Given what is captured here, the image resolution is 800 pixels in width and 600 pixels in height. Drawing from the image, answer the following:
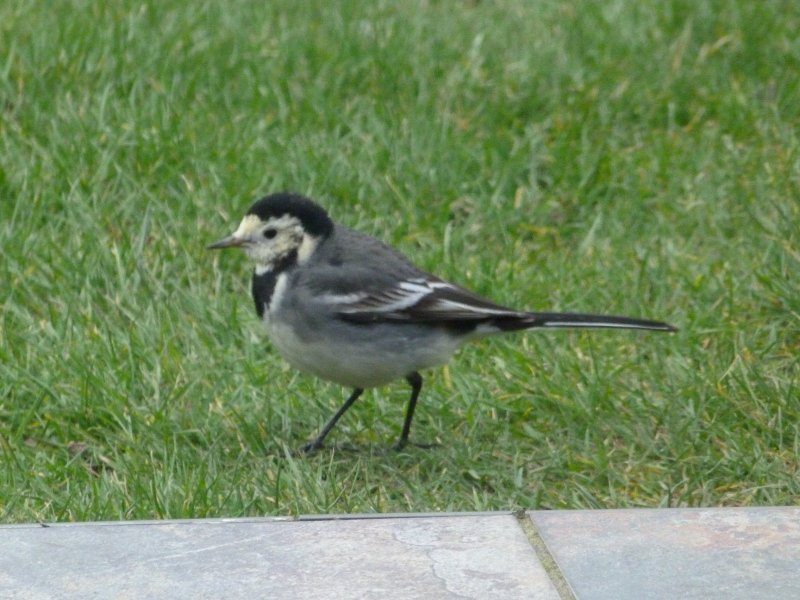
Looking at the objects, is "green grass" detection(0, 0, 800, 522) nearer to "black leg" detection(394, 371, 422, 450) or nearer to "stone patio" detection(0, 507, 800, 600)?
"black leg" detection(394, 371, 422, 450)

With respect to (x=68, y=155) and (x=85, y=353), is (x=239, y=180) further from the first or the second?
(x=85, y=353)

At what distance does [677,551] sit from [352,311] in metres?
1.74

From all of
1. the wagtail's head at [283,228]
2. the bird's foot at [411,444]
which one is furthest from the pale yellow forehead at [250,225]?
the bird's foot at [411,444]

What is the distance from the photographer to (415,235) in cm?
620

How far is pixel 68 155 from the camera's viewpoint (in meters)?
6.35

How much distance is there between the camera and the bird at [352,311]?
15.2 feet

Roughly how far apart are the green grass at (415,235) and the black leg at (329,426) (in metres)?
0.07

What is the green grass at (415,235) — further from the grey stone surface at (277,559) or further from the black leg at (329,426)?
the grey stone surface at (277,559)

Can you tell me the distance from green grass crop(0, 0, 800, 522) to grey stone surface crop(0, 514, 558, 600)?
742mm

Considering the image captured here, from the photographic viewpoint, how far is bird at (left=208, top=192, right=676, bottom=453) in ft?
15.2

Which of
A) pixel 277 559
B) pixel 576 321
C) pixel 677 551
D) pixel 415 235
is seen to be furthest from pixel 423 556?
pixel 415 235

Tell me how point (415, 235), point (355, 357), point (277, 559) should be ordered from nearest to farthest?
1. point (277, 559)
2. point (355, 357)
3. point (415, 235)

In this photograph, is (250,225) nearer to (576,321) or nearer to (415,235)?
(576,321)

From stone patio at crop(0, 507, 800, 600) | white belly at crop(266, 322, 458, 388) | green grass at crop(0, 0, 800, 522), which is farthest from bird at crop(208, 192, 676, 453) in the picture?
stone patio at crop(0, 507, 800, 600)
